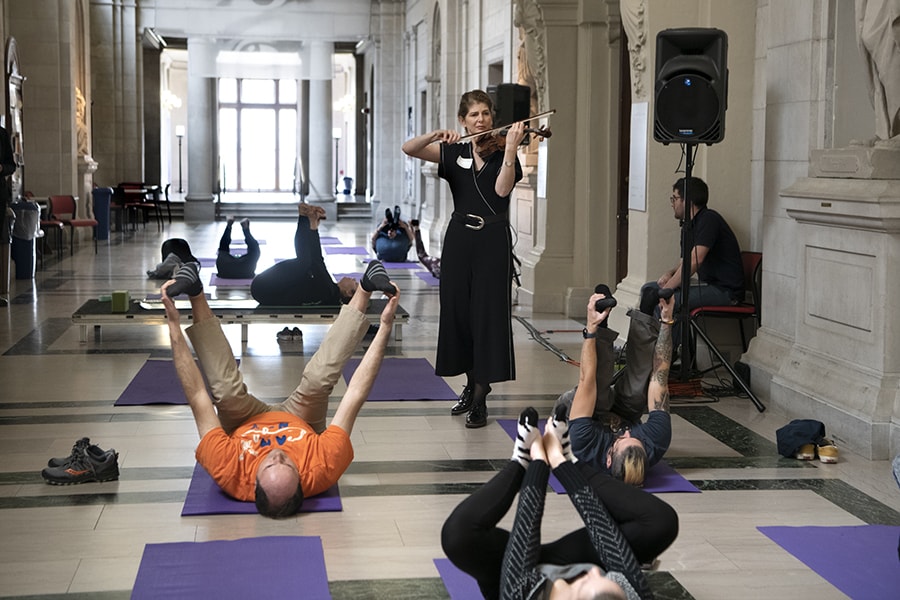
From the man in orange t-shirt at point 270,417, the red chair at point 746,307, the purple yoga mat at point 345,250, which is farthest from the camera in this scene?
the purple yoga mat at point 345,250

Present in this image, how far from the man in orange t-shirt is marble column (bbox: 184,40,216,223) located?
20.5 meters

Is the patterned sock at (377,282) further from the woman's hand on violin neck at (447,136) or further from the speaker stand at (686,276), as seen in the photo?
the speaker stand at (686,276)

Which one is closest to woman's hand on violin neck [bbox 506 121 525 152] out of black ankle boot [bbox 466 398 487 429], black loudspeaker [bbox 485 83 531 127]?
black ankle boot [bbox 466 398 487 429]

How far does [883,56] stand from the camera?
565 cm

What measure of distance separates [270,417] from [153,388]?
2.51m

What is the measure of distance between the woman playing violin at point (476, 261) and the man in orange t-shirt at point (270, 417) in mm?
1107

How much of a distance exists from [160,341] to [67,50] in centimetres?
965

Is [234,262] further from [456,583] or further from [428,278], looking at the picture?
[456,583]

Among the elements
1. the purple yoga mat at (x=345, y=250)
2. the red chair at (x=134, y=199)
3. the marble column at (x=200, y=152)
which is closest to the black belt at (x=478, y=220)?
the purple yoga mat at (x=345, y=250)

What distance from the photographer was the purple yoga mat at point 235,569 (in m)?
3.76

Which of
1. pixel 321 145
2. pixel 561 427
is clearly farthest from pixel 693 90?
pixel 321 145

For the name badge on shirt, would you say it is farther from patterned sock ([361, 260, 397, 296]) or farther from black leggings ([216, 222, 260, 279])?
black leggings ([216, 222, 260, 279])

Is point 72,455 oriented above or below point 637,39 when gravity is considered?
below

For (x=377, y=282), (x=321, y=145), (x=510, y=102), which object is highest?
(x=321, y=145)
